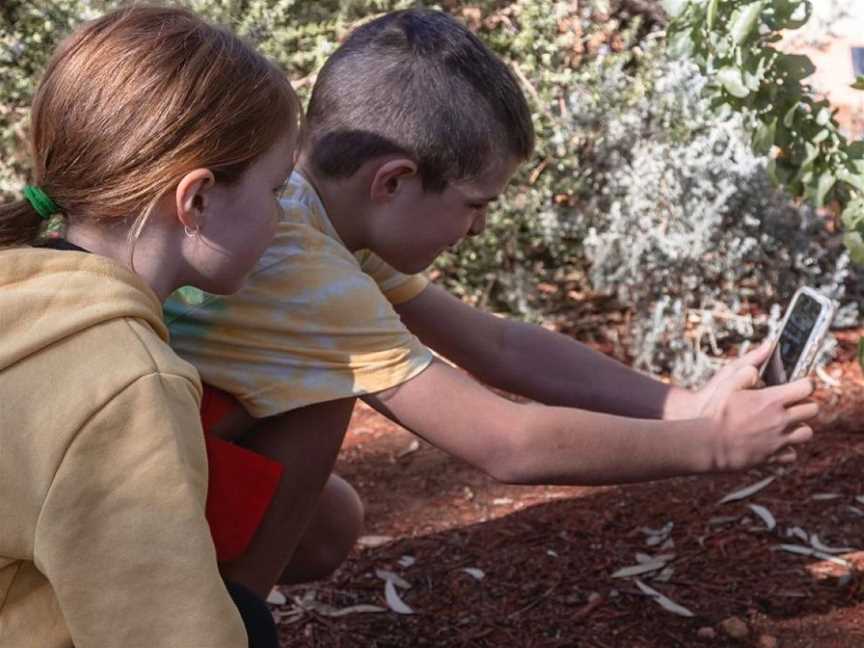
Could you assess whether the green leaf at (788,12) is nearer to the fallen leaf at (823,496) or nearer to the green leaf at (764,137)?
the green leaf at (764,137)

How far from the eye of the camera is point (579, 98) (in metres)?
4.46

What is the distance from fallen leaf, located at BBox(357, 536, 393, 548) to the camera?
320 centimetres

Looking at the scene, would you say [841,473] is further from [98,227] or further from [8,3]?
[8,3]

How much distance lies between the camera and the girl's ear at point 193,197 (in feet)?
5.57

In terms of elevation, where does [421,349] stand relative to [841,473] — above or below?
above

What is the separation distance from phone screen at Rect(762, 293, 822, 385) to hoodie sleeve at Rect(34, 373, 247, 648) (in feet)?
4.47

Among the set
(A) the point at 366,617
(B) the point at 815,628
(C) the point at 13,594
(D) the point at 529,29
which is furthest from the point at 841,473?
(C) the point at 13,594

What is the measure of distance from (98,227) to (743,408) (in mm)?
1145

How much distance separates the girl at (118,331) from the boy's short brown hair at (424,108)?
576mm

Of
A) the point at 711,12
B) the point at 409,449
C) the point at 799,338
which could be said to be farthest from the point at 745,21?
the point at 409,449

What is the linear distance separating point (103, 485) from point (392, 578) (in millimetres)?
1622

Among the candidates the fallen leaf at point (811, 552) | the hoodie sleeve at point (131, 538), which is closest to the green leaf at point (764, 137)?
the fallen leaf at point (811, 552)

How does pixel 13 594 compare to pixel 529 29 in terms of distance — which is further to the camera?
pixel 529 29

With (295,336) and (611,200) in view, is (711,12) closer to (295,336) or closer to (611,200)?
(295,336)
